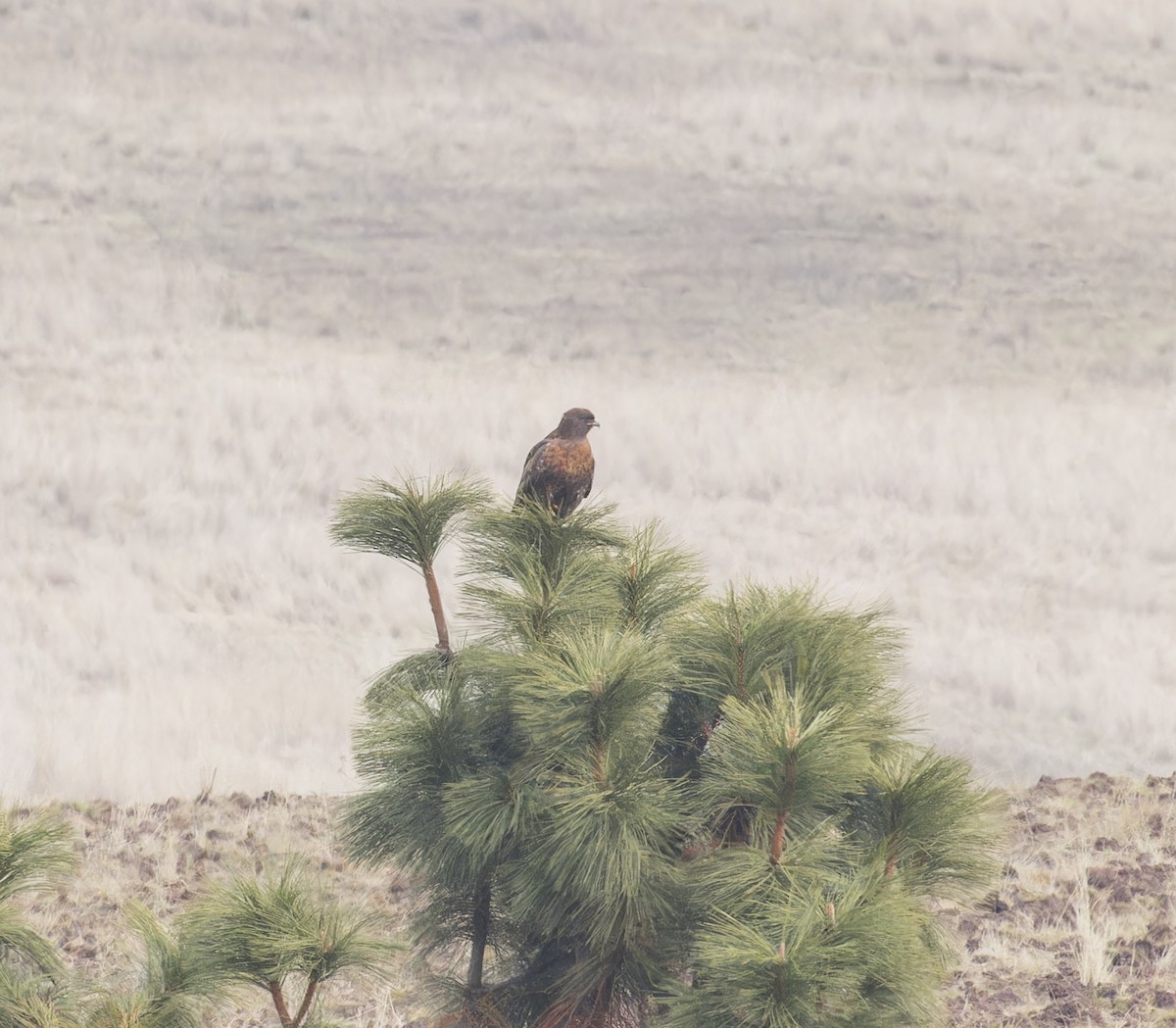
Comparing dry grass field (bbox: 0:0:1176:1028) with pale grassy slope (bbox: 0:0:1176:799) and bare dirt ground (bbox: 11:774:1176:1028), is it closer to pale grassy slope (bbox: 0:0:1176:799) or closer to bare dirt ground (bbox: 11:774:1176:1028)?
pale grassy slope (bbox: 0:0:1176:799)

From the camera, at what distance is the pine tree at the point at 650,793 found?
326cm

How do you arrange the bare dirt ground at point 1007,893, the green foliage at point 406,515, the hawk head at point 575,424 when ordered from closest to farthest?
the green foliage at point 406,515 < the hawk head at point 575,424 < the bare dirt ground at point 1007,893

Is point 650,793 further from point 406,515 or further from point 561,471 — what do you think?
point 561,471

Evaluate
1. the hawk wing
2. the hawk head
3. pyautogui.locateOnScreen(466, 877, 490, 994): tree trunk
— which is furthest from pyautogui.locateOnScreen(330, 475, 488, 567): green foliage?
the hawk head

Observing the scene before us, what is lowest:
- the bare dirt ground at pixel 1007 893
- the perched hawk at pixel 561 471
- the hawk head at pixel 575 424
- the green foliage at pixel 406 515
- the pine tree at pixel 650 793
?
the bare dirt ground at pixel 1007 893

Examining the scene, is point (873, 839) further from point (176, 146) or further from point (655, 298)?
point (176, 146)

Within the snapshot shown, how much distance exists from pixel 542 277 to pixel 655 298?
5.40 ft

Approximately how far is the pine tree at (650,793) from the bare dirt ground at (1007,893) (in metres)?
1.64

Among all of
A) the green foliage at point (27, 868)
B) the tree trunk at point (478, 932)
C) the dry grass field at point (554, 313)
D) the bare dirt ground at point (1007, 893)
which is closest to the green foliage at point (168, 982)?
the green foliage at point (27, 868)

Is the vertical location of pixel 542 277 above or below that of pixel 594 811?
above

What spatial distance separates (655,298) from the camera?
71.2ft

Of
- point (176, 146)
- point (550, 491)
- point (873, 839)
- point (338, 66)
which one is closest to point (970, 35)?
point (338, 66)

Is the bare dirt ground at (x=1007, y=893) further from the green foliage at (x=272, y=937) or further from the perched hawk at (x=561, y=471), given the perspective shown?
the green foliage at (x=272, y=937)

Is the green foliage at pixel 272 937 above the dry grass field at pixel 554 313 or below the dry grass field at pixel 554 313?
below
